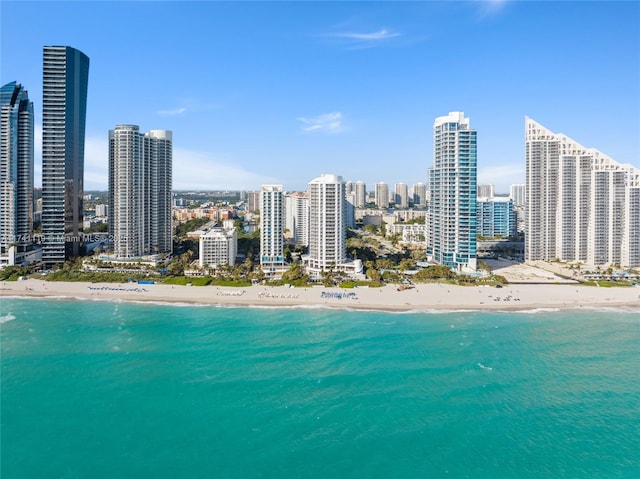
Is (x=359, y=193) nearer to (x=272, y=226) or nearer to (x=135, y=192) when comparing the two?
(x=272, y=226)

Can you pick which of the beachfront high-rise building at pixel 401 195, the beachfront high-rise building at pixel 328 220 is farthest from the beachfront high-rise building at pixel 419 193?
the beachfront high-rise building at pixel 328 220

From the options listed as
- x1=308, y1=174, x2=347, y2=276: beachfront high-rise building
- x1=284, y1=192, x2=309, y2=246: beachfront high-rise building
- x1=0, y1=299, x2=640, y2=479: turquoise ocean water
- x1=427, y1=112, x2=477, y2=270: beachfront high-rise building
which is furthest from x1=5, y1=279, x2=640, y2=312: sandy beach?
x1=284, y1=192, x2=309, y2=246: beachfront high-rise building

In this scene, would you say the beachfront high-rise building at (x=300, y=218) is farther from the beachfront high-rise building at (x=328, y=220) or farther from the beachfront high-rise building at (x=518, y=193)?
the beachfront high-rise building at (x=518, y=193)

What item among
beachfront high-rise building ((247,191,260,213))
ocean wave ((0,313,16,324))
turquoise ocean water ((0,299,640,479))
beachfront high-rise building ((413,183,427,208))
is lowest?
turquoise ocean water ((0,299,640,479))

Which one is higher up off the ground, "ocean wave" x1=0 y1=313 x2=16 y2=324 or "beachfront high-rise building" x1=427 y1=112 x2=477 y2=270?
"beachfront high-rise building" x1=427 y1=112 x2=477 y2=270

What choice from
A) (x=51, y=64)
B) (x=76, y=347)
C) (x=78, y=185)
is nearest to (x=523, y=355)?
(x=76, y=347)

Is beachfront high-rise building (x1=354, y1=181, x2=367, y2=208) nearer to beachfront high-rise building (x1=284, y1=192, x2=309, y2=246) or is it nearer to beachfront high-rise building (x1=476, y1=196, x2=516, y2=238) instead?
beachfront high-rise building (x1=476, y1=196, x2=516, y2=238)
